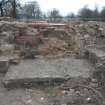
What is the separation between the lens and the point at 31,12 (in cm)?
2539

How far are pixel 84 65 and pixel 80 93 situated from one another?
5.71 feet

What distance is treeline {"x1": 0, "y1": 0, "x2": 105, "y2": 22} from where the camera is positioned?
20.8 meters

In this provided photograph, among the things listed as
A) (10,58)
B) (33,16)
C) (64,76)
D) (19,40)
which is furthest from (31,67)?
(33,16)

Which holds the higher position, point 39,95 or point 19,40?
point 19,40

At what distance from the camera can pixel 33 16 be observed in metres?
25.3

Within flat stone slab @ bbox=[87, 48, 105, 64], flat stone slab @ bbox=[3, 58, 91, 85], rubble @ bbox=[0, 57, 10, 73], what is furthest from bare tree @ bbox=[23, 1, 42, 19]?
rubble @ bbox=[0, 57, 10, 73]

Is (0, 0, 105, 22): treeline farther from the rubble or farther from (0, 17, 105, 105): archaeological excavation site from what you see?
the rubble

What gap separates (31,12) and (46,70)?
20.4m

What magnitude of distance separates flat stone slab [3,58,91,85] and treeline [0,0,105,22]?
12871 mm

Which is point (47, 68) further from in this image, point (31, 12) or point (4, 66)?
point (31, 12)

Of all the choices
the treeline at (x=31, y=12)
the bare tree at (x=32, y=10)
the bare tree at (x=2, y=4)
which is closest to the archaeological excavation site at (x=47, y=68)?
the treeline at (x=31, y=12)

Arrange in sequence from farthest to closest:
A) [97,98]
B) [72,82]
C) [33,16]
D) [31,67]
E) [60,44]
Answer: [33,16] < [60,44] < [31,67] < [72,82] < [97,98]

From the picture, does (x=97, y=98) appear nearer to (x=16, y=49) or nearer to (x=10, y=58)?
(x=10, y=58)

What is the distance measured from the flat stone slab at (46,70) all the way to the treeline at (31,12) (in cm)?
1287
